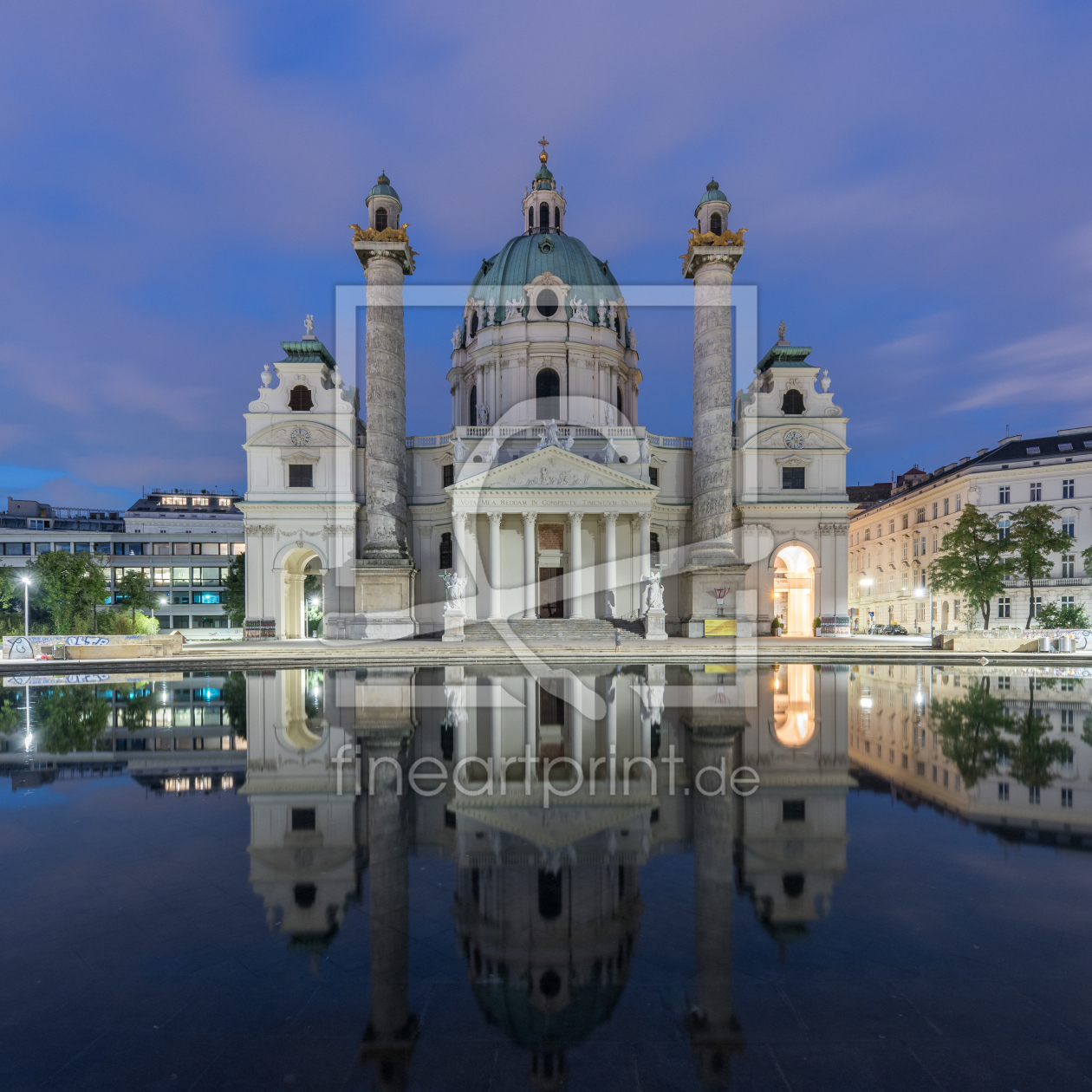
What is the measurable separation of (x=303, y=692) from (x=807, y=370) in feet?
150

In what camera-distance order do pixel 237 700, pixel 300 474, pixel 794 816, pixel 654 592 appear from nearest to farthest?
pixel 794 816 < pixel 237 700 < pixel 654 592 < pixel 300 474

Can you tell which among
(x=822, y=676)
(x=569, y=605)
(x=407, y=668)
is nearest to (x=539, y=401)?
(x=569, y=605)

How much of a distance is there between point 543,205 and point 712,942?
68.9 metres

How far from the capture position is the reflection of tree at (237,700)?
1307cm

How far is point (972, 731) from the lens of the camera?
1209 cm

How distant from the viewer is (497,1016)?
3842 millimetres

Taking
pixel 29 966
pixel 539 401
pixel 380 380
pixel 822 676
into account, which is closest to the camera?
pixel 29 966

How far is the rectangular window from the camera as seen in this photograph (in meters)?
48.4

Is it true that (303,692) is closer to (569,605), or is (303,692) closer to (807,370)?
(569,605)

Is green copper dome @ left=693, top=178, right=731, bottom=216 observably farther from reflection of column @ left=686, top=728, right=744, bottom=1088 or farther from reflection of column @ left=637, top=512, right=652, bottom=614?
reflection of column @ left=686, top=728, right=744, bottom=1088

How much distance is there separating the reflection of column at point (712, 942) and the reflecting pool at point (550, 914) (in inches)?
0.9

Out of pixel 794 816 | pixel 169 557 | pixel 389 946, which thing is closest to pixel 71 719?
pixel 389 946

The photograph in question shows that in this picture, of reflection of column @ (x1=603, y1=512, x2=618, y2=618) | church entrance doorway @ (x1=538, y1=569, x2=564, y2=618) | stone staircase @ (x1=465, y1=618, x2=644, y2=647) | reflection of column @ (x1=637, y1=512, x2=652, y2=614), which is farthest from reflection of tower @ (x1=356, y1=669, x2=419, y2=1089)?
church entrance doorway @ (x1=538, y1=569, x2=564, y2=618)

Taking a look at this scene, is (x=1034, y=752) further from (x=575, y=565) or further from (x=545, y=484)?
(x=545, y=484)
